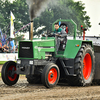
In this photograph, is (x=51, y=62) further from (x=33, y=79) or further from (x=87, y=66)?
(x=87, y=66)

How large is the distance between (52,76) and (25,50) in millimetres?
1102

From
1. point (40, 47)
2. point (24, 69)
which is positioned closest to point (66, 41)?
point (40, 47)

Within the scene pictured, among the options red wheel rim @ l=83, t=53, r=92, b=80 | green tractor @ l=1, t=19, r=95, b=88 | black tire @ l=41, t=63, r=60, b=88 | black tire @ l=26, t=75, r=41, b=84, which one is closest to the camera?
black tire @ l=41, t=63, r=60, b=88

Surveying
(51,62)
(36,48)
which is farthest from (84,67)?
(36,48)

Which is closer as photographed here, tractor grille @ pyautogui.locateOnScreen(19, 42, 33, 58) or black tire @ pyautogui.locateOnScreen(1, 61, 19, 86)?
tractor grille @ pyautogui.locateOnScreen(19, 42, 33, 58)

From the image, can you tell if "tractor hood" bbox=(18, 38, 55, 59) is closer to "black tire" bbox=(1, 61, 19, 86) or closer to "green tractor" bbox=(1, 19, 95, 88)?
"green tractor" bbox=(1, 19, 95, 88)

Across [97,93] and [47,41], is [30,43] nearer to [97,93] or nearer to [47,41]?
[47,41]

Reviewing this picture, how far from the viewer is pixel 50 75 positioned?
712 cm

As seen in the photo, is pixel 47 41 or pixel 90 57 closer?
pixel 47 41

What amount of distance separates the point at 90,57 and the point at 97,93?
6.43 ft

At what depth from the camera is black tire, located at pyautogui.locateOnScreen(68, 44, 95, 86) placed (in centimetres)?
757

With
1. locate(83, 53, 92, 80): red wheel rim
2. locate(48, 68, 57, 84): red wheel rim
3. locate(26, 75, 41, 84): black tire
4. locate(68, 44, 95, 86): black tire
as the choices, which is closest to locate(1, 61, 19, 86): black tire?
locate(26, 75, 41, 84): black tire

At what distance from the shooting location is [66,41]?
785cm

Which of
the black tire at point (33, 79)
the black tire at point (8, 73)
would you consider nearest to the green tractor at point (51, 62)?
the black tire at point (8, 73)
